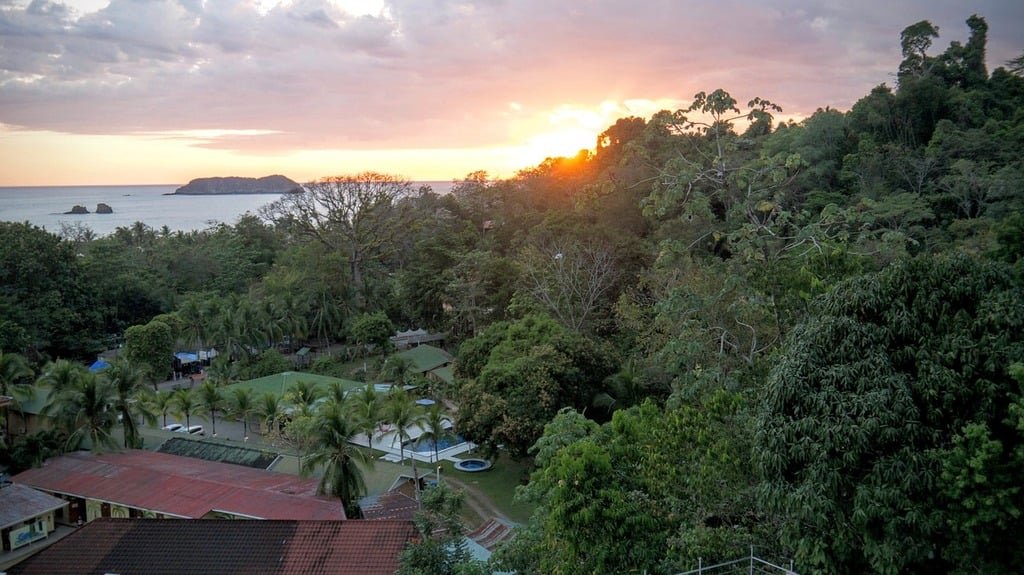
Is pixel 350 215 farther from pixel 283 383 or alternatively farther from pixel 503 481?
pixel 503 481

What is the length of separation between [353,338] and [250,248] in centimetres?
2007

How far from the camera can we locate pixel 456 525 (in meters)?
9.83

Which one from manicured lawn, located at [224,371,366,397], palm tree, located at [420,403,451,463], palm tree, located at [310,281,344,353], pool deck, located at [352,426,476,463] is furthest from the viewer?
palm tree, located at [310,281,344,353]

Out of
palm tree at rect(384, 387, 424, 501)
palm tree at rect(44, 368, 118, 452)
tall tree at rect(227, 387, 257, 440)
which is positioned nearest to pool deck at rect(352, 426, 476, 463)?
palm tree at rect(384, 387, 424, 501)

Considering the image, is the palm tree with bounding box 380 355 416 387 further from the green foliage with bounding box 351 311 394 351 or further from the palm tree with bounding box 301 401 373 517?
the palm tree with bounding box 301 401 373 517

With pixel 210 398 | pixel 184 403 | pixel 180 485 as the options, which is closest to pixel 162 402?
pixel 184 403

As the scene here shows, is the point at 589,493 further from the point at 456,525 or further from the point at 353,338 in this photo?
the point at 353,338

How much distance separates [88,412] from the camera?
2027 cm

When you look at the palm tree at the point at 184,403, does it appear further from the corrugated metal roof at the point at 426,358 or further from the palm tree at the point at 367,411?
the corrugated metal roof at the point at 426,358

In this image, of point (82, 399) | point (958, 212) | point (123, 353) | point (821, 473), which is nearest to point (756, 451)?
point (821, 473)

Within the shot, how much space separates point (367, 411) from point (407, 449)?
3290 mm

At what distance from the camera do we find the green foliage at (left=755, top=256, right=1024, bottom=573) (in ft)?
21.9

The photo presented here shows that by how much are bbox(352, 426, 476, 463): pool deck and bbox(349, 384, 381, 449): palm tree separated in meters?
1.46

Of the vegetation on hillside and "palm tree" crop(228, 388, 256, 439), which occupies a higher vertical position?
the vegetation on hillside
